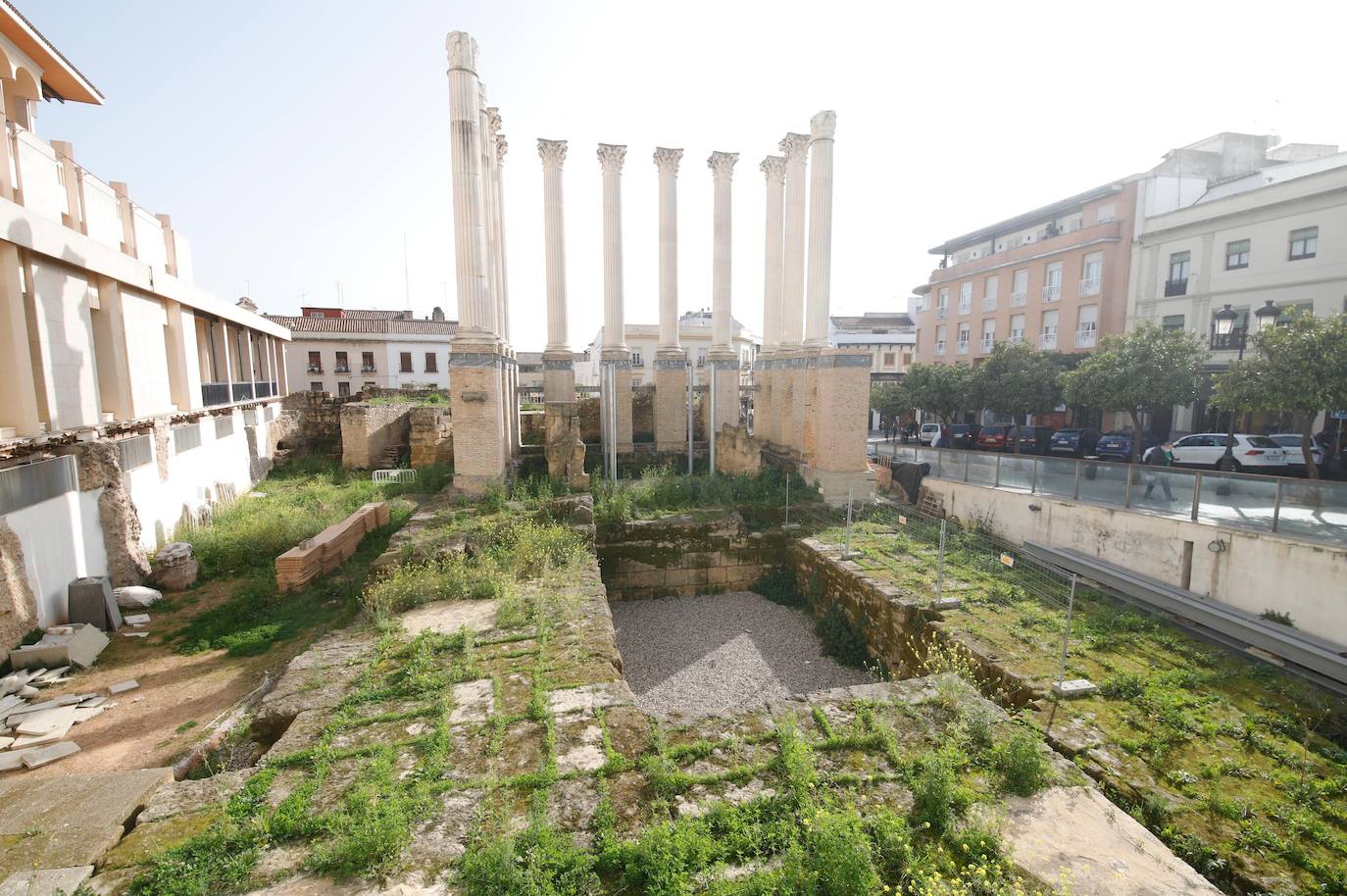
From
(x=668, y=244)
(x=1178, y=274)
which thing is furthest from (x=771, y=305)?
(x=1178, y=274)

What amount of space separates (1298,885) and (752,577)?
8123mm

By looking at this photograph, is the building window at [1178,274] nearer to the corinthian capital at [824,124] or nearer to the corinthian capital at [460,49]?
the corinthian capital at [824,124]

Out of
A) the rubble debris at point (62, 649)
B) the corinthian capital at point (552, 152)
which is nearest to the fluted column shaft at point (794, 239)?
the corinthian capital at point (552, 152)

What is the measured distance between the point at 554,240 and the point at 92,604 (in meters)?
11.3

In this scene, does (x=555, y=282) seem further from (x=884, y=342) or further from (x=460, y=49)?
(x=884, y=342)

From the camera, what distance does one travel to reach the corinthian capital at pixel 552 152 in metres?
14.7

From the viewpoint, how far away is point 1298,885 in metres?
3.60

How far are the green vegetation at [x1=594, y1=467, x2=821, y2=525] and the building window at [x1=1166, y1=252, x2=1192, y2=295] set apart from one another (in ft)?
56.2

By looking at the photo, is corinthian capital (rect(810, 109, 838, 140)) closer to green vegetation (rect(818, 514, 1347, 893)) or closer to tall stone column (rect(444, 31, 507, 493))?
tall stone column (rect(444, 31, 507, 493))

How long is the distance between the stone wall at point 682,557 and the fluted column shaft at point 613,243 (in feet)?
19.4

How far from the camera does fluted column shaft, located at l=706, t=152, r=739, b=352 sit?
1562 centimetres

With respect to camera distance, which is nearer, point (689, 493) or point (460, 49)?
point (460, 49)

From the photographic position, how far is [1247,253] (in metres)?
18.4

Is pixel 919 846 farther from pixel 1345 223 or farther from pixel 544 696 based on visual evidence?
pixel 1345 223
